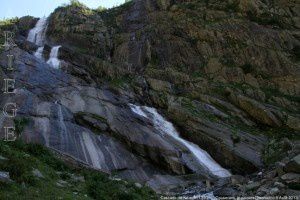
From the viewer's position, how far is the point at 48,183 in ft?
61.1

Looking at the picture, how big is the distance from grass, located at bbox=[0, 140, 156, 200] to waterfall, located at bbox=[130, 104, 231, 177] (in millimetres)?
12916

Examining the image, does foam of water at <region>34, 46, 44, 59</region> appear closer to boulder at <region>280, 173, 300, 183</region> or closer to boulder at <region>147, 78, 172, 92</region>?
boulder at <region>147, 78, 172, 92</region>

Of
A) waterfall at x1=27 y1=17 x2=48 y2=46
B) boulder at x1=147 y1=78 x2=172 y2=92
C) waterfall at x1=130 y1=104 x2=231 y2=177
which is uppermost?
waterfall at x1=27 y1=17 x2=48 y2=46

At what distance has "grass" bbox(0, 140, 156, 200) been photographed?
53.2 ft

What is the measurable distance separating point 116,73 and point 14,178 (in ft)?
113

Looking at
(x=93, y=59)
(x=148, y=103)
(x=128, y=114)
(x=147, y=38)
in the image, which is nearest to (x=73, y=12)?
(x=147, y=38)

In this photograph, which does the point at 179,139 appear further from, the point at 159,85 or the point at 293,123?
the point at 293,123

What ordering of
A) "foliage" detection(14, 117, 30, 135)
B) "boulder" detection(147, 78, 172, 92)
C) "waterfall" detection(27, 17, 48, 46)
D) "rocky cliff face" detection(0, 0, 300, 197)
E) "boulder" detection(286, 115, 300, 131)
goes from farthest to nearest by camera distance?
"waterfall" detection(27, 17, 48, 46)
"boulder" detection(147, 78, 172, 92)
"boulder" detection(286, 115, 300, 131)
"rocky cliff face" detection(0, 0, 300, 197)
"foliage" detection(14, 117, 30, 135)

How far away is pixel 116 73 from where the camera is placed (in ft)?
168

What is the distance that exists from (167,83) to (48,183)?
33.8 metres

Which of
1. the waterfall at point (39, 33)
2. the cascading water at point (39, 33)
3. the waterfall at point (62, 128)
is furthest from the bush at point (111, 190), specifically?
the waterfall at point (39, 33)

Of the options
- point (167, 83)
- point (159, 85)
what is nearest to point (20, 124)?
point (159, 85)

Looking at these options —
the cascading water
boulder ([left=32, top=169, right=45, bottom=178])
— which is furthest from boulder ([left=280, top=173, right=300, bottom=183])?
the cascading water

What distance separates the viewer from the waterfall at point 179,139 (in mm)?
35500
